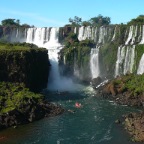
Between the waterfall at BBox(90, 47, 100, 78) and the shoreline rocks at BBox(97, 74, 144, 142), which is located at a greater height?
the waterfall at BBox(90, 47, 100, 78)

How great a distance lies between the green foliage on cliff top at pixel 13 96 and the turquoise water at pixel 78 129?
12.3 ft

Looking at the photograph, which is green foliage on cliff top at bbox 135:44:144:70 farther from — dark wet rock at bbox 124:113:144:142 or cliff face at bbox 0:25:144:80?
dark wet rock at bbox 124:113:144:142

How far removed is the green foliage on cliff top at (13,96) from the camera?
177ft

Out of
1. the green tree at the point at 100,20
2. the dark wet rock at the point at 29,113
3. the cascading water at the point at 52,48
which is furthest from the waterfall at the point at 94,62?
the green tree at the point at 100,20

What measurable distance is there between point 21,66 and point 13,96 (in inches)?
461

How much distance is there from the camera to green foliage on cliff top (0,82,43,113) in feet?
177

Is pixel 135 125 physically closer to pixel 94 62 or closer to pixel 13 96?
pixel 13 96

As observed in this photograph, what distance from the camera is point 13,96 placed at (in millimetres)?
57406

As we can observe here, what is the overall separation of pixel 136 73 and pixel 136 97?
12633 mm

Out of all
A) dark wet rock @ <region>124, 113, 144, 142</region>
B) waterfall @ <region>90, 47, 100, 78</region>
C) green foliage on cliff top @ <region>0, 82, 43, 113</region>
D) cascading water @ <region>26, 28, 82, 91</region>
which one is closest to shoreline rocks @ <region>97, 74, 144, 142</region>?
dark wet rock @ <region>124, 113, 144, 142</region>

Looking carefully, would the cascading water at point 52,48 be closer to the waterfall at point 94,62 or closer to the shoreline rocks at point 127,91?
the waterfall at point 94,62

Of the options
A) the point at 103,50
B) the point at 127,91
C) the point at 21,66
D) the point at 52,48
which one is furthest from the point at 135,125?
the point at 52,48

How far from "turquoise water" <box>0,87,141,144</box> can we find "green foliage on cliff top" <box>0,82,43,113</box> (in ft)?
12.3

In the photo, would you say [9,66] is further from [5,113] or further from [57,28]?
[57,28]
